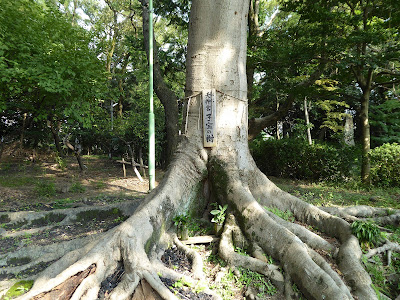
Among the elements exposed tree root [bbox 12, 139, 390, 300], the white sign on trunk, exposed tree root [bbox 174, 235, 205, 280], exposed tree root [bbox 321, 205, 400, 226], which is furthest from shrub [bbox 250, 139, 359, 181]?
exposed tree root [bbox 174, 235, 205, 280]

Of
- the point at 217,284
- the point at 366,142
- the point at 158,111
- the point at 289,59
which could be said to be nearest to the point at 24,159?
the point at 158,111

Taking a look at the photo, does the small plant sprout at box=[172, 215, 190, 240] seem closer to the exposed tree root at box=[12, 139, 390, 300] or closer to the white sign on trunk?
the exposed tree root at box=[12, 139, 390, 300]

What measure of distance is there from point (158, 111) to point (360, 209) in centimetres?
1138

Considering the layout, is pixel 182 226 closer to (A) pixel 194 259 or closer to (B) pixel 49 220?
(A) pixel 194 259

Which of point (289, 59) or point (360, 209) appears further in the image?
point (289, 59)

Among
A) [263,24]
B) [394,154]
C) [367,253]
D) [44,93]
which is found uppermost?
[263,24]

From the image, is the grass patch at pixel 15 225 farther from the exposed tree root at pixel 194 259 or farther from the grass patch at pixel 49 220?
the exposed tree root at pixel 194 259

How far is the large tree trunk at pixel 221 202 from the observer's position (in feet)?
8.19

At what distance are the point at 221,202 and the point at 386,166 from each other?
6.72 metres

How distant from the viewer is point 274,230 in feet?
10.1

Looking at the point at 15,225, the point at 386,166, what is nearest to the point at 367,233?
the point at 15,225

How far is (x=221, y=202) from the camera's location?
12.9 feet

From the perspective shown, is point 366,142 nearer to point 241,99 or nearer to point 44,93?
point 241,99

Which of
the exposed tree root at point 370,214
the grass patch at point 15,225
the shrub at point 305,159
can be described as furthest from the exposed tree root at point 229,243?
the shrub at point 305,159
